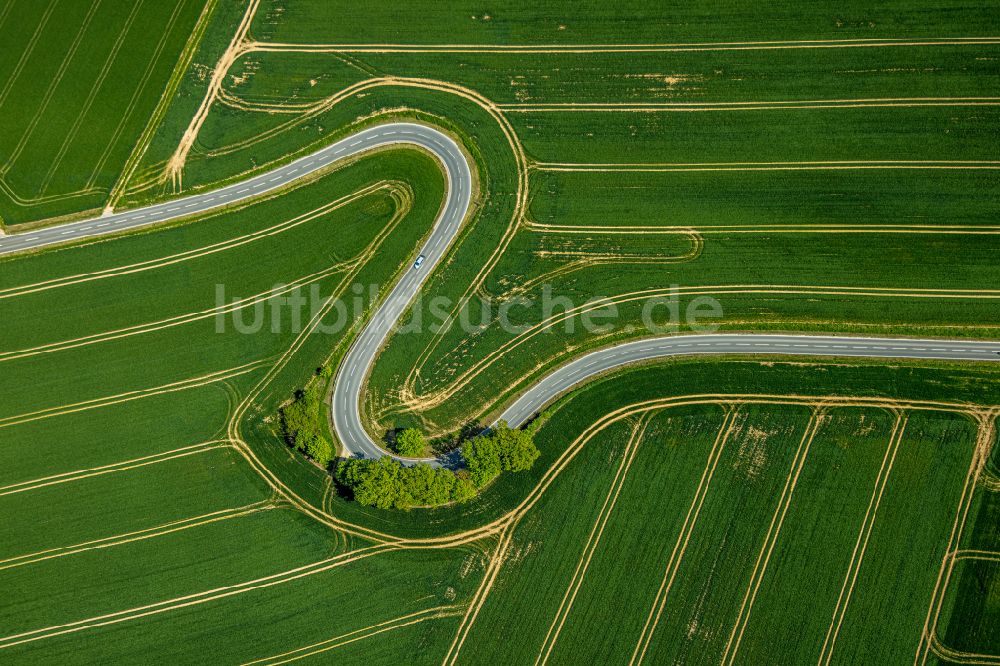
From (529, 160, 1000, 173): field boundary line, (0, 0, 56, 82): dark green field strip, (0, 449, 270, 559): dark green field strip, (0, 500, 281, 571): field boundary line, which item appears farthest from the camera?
(0, 0, 56, 82): dark green field strip

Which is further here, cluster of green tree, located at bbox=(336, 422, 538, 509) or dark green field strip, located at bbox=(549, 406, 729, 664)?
dark green field strip, located at bbox=(549, 406, 729, 664)

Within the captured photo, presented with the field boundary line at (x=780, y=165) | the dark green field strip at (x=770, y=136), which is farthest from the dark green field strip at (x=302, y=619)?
the dark green field strip at (x=770, y=136)

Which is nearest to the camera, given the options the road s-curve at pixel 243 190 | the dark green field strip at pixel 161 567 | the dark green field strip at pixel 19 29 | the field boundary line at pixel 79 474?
the dark green field strip at pixel 161 567

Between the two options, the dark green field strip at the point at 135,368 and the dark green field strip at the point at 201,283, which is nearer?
the dark green field strip at the point at 135,368

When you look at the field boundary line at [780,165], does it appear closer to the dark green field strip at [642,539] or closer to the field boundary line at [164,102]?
the dark green field strip at [642,539]

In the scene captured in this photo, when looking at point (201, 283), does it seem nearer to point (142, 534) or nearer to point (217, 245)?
point (217, 245)

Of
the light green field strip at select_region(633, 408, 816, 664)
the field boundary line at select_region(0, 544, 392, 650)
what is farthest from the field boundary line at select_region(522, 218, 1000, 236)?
the field boundary line at select_region(0, 544, 392, 650)

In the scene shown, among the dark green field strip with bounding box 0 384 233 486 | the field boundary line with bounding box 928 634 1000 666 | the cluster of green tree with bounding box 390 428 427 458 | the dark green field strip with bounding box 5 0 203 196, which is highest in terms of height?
the dark green field strip with bounding box 5 0 203 196

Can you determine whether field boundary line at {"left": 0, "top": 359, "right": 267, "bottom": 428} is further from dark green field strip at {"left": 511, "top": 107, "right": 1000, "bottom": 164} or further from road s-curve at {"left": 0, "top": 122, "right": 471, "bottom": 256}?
dark green field strip at {"left": 511, "top": 107, "right": 1000, "bottom": 164}
